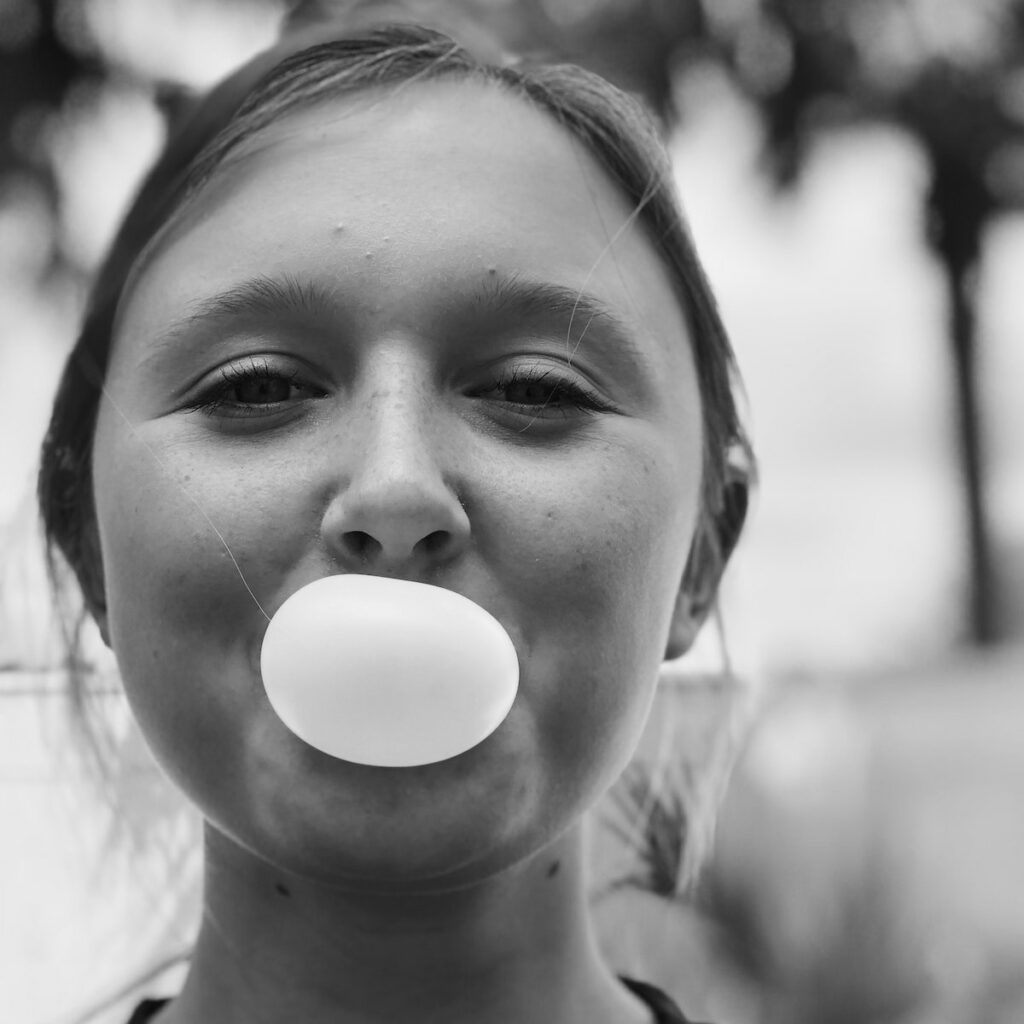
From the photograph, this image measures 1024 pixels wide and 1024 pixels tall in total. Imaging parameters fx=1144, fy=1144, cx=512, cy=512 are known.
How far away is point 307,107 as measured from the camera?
0.88 m

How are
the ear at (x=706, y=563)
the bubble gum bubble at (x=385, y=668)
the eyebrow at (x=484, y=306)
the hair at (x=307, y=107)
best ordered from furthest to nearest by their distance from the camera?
the ear at (x=706, y=563), the hair at (x=307, y=107), the eyebrow at (x=484, y=306), the bubble gum bubble at (x=385, y=668)

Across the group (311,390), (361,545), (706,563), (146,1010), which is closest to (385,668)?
(361,545)

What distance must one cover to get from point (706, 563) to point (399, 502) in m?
0.44

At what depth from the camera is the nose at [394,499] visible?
70 cm

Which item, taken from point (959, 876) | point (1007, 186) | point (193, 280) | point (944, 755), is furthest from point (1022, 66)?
point (193, 280)

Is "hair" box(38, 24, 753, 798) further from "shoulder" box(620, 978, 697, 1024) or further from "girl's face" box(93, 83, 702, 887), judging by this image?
"shoulder" box(620, 978, 697, 1024)

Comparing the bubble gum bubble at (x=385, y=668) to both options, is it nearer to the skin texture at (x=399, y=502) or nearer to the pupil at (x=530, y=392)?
the skin texture at (x=399, y=502)

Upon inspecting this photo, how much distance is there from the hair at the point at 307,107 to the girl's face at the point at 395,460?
0.04 metres

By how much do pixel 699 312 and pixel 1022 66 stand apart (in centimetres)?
522

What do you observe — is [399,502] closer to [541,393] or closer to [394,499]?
[394,499]

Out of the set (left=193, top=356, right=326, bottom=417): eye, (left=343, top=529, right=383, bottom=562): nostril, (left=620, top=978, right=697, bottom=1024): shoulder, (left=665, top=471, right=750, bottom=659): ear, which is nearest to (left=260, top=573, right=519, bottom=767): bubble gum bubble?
(left=343, top=529, right=383, bottom=562): nostril

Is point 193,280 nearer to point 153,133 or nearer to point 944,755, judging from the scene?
point 153,133

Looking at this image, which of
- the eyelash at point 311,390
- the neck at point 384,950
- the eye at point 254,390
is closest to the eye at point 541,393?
the eyelash at point 311,390

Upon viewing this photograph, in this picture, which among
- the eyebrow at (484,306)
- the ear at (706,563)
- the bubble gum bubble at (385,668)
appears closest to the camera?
the bubble gum bubble at (385,668)
